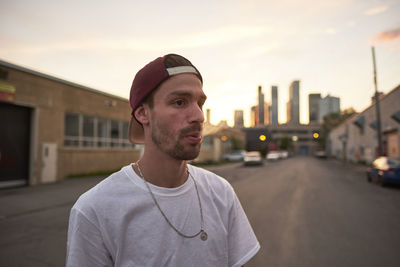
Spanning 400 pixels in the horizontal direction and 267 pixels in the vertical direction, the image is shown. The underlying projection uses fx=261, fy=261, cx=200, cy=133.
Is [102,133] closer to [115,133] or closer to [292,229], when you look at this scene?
[115,133]

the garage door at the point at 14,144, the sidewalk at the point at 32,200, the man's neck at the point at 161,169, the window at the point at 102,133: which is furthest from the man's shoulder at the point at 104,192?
the window at the point at 102,133

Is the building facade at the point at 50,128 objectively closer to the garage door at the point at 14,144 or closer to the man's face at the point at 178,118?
the garage door at the point at 14,144

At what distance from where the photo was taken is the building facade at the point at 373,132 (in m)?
22.6

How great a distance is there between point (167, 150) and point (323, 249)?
4.37 m

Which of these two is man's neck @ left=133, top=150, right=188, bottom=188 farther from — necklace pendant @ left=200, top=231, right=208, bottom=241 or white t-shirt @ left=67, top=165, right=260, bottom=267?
necklace pendant @ left=200, top=231, right=208, bottom=241

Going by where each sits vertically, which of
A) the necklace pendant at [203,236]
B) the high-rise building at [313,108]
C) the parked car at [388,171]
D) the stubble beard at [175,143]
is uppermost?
the high-rise building at [313,108]

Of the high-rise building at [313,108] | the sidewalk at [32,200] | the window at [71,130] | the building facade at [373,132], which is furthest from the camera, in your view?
the high-rise building at [313,108]

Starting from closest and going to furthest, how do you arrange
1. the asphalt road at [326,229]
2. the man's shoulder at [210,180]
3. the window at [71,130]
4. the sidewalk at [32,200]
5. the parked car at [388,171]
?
the man's shoulder at [210,180] → the asphalt road at [326,229] → the sidewalk at [32,200] → the parked car at [388,171] → the window at [71,130]

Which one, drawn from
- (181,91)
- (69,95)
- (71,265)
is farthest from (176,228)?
(69,95)

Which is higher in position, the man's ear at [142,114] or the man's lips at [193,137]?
the man's ear at [142,114]

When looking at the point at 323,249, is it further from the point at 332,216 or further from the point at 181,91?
the point at 181,91

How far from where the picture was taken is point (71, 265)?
1152mm

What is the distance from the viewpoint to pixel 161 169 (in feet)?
4.48

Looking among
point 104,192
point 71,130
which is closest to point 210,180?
point 104,192
